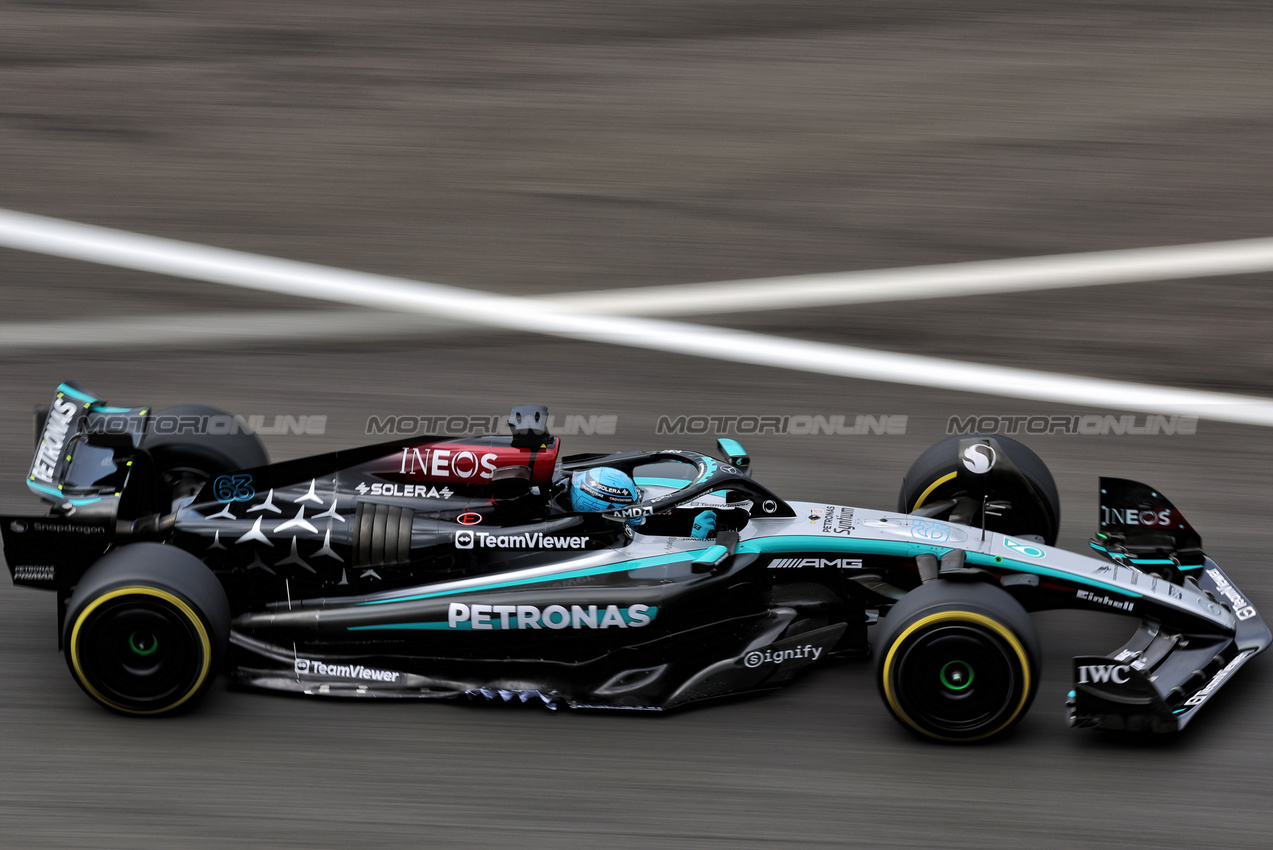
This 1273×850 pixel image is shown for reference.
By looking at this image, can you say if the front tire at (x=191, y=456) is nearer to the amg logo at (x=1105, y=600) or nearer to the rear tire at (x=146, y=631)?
the rear tire at (x=146, y=631)

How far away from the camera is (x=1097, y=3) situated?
45.9 feet

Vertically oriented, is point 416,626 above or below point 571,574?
below

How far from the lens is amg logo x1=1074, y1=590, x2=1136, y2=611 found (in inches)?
201

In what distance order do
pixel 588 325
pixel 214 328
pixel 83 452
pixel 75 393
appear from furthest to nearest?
1. pixel 588 325
2. pixel 214 328
3. pixel 75 393
4. pixel 83 452

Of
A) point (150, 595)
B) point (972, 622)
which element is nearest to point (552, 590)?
point (150, 595)

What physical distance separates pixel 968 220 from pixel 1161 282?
1666 millimetres

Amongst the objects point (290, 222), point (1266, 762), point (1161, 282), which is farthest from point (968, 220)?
point (1266, 762)

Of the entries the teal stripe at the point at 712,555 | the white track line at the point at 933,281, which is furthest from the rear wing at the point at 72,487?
the white track line at the point at 933,281

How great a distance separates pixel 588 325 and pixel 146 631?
16.5 ft

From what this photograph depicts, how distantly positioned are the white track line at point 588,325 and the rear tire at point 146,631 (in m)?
4.68

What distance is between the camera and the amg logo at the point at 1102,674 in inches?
185

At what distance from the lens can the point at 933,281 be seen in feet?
32.4

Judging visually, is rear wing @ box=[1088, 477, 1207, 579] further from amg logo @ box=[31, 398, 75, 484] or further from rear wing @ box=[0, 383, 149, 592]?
amg logo @ box=[31, 398, 75, 484]

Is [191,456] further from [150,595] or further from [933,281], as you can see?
[933,281]
